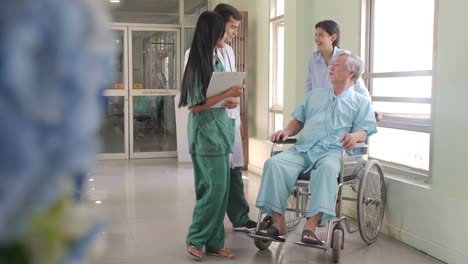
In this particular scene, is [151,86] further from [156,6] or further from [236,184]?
[236,184]

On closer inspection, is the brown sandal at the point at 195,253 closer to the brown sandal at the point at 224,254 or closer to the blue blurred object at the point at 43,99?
the brown sandal at the point at 224,254

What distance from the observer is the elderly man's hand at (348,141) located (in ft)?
11.1

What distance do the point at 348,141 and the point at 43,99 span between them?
322 centimetres

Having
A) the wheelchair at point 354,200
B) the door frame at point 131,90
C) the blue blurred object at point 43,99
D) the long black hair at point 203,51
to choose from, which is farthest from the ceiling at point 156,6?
the blue blurred object at point 43,99

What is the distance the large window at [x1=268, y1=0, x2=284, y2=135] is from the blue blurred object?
6521 mm

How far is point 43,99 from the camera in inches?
11.7

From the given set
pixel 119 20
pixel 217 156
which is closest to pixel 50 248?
pixel 217 156

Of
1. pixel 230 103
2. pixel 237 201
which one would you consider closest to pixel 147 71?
pixel 237 201

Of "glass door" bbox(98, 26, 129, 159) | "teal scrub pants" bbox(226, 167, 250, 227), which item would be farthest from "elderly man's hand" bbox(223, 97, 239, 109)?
"glass door" bbox(98, 26, 129, 159)

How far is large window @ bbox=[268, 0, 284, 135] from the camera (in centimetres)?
690

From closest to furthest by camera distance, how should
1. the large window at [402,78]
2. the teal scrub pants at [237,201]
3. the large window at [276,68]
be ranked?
the large window at [402,78], the teal scrub pants at [237,201], the large window at [276,68]

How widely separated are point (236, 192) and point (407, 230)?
51.7 inches

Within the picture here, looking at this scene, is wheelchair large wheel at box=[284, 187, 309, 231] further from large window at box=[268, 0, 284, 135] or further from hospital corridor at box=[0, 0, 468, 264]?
large window at box=[268, 0, 284, 135]

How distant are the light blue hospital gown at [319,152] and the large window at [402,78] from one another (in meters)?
0.48
